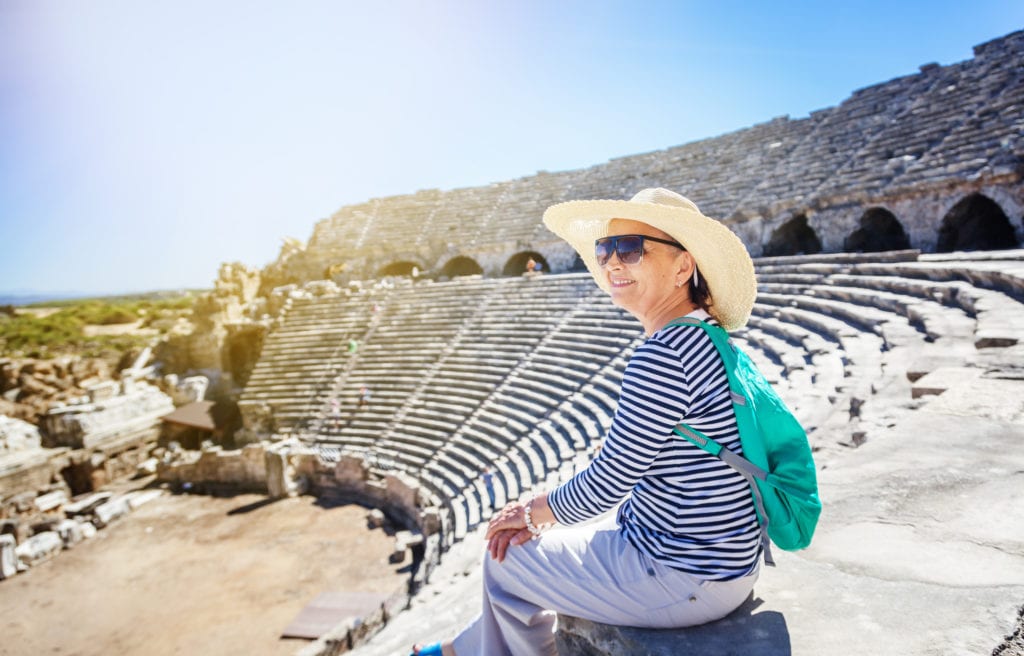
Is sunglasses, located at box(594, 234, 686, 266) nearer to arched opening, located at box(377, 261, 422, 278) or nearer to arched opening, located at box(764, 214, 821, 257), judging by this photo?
arched opening, located at box(764, 214, 821, 257)

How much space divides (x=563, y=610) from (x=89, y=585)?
12.5 m

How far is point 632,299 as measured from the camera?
1947mm

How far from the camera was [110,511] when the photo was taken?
12898mm

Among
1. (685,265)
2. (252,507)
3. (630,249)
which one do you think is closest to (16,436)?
(252,507)

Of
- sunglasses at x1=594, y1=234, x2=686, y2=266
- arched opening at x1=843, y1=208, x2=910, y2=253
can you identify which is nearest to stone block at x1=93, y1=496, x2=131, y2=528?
sunglasses at x1=594, y1=234, x2=686, y2=266

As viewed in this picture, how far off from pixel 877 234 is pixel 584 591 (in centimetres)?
1588

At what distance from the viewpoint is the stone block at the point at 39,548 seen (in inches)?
434

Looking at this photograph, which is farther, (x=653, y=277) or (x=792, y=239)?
(x=792, y=239)

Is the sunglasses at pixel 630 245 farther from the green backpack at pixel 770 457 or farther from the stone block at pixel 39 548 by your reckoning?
the stone block at pixel 39 548

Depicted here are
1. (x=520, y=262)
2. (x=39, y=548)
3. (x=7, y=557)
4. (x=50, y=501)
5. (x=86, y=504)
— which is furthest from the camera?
(x=520, y=262)

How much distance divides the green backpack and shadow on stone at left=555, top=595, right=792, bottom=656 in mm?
237

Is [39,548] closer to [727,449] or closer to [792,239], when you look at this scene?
[727,449]

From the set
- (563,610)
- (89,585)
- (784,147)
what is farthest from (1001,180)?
(89,585)

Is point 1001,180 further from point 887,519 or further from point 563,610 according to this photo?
point 563,610
